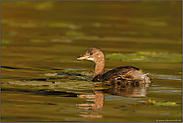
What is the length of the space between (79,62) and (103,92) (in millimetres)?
4629

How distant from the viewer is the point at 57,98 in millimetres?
8398

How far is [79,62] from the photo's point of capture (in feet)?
44.5

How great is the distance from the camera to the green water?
24.6 feet

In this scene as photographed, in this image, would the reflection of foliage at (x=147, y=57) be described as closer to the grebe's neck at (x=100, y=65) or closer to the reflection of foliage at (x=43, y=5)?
the grebe's neck at (x=100, y=65)

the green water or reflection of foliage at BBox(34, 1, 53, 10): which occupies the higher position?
reflection of foliage at BBox(34, 1, 53, 10)

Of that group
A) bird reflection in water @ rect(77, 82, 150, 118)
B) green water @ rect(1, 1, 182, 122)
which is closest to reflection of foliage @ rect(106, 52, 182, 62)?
green water @ rect(1, 1, 182, 122)

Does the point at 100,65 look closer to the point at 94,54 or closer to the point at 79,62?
the point at 94,54

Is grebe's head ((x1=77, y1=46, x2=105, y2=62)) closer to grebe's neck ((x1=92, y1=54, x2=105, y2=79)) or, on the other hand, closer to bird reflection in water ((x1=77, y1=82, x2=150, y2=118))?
grebe's neck ((x1=92, y1=54, x2=105, y2=79))

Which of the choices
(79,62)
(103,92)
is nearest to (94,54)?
(103,92)

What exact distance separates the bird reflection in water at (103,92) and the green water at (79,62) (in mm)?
65

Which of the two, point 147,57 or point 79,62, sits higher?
point 147,57

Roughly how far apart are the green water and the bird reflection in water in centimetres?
7

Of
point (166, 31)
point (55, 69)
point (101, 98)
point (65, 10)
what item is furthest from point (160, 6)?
point (101, 98)

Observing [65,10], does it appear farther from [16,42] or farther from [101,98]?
[101,98]
